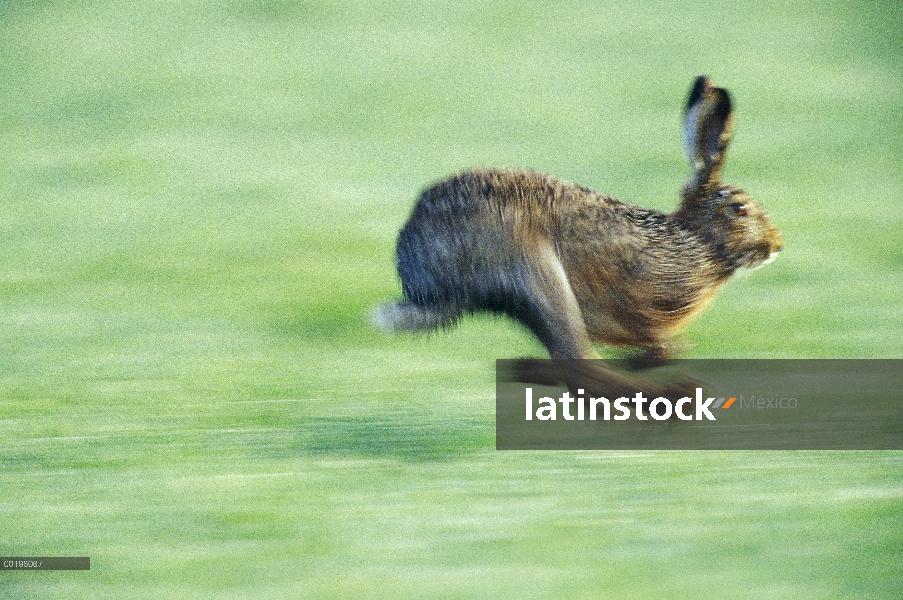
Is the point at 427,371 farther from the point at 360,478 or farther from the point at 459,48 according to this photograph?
the point at 459,48

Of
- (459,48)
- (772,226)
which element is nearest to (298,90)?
(459,48)

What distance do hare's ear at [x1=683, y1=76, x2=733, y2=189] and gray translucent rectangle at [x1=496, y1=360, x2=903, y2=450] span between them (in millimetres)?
681

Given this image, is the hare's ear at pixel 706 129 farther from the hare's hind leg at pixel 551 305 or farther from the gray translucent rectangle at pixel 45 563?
the gray translucent rectangle at pixel 45 563

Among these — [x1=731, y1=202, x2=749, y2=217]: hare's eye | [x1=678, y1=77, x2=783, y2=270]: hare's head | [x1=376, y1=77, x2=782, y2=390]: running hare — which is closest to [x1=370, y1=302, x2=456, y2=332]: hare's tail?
[x1=376, y1=77, x2=782, y2=390]: running hare

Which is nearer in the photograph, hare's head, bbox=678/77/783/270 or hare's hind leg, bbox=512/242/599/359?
hare's hind leg, bbox=512/242/599/359

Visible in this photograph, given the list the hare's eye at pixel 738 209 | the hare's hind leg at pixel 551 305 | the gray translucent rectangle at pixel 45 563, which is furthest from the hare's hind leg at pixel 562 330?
the gray translucent rectangle at pixel 45 563

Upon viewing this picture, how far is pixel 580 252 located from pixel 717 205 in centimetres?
53

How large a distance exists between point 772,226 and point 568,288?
79 centimetres

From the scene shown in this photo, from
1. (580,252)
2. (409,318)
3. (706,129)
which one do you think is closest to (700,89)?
(706,129)

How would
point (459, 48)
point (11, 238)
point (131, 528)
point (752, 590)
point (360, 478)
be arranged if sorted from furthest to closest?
point (459, 48)
point (11, 238)
point (360, 478)
point (131, 528)
point (752, 590)

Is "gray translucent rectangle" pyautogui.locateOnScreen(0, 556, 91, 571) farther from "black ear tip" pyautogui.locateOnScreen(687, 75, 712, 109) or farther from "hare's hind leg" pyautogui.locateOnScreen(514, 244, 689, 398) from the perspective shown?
"black ear tip" pyautogui.locateOnScreen(687, 75, 712, 109)

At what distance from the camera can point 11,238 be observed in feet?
22.8

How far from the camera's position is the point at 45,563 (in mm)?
3357

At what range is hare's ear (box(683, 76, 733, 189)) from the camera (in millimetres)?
4242
